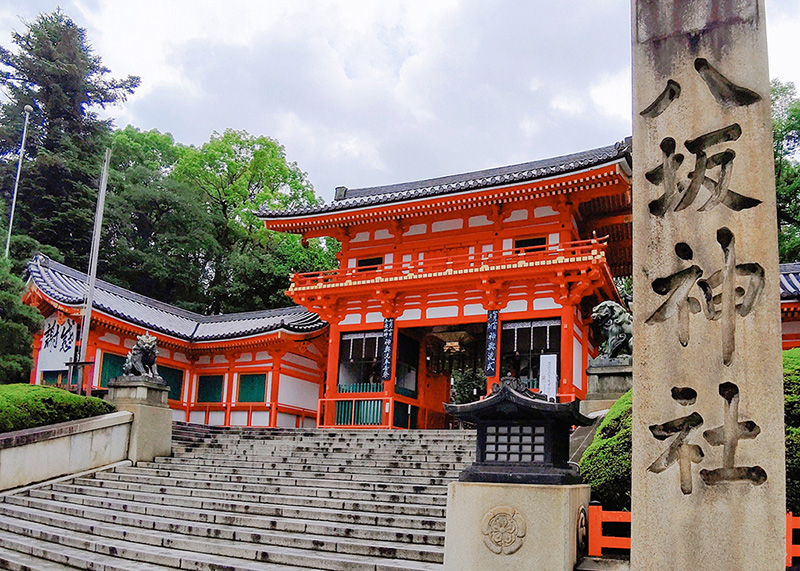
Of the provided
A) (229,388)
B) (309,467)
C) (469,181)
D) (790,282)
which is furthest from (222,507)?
(790,282)

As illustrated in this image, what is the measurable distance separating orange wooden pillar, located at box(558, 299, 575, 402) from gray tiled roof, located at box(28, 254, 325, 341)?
767cm

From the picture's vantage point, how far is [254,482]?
10836 mm

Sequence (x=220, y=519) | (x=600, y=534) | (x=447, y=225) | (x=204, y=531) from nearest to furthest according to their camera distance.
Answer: (x=600, y=534) < (x=204, y=531) < (x=220, y=519) < (x=447, y=225)

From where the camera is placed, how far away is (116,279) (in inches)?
1180

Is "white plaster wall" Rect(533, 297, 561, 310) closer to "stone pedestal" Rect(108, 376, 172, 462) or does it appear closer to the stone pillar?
"stone pedestal" Rect(108, 376, 172, 462)

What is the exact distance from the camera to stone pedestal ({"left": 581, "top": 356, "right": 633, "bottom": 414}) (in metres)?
10.5

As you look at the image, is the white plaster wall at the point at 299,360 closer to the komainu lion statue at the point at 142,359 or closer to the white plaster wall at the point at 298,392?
the white plaster wall at the point at 298,392

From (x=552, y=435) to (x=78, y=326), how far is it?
16932 millimetres

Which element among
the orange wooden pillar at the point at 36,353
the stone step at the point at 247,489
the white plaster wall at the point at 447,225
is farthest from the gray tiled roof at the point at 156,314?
the stone step at the point at 247,489

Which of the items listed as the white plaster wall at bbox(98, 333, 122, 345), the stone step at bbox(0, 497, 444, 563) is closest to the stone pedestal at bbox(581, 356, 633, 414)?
the stone step at bbox(0, 497, 444, 563)

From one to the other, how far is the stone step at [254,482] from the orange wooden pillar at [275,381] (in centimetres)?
837

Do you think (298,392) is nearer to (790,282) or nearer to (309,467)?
(309,467)

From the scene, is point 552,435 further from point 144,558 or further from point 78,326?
point 78,326

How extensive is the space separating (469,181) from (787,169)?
16764 mm
